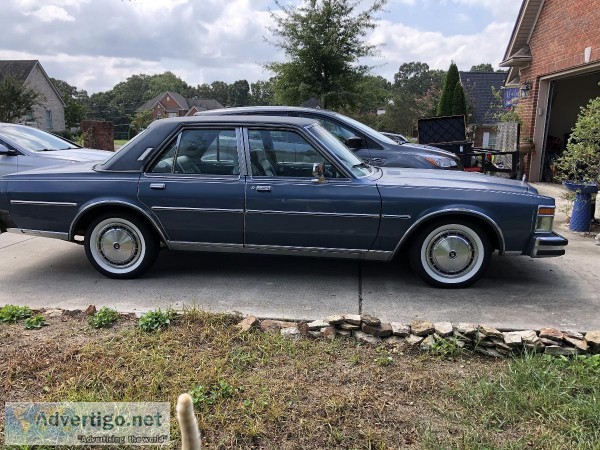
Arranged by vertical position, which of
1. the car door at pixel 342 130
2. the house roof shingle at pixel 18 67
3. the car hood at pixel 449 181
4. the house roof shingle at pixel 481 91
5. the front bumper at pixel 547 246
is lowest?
the front bumper at pixel 547 246

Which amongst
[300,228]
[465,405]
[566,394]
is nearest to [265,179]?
[300,228]

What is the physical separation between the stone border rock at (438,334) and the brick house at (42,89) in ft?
129

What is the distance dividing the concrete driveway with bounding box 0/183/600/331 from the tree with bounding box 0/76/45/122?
22.3 metres

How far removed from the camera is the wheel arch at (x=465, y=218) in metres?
4.18

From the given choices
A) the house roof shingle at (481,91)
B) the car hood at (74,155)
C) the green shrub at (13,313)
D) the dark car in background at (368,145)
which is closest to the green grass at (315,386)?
the green shrub at (13,313)

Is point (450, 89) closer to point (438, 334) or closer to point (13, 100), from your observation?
point (438, 334)

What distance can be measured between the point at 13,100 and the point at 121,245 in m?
24.1

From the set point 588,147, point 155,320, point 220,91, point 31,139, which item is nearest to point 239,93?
point 220,91

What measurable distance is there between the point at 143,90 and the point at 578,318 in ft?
401

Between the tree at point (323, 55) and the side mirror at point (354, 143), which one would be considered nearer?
the side mirror at point (354, 143)

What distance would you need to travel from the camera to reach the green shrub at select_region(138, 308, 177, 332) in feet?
11.6

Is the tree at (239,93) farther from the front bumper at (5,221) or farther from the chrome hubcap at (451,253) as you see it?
the chrome hubcap at (451,253)

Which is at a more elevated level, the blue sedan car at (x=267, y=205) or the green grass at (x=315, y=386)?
the blue sedan car at (x=267, y=205)

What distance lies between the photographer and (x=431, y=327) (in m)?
3.40
